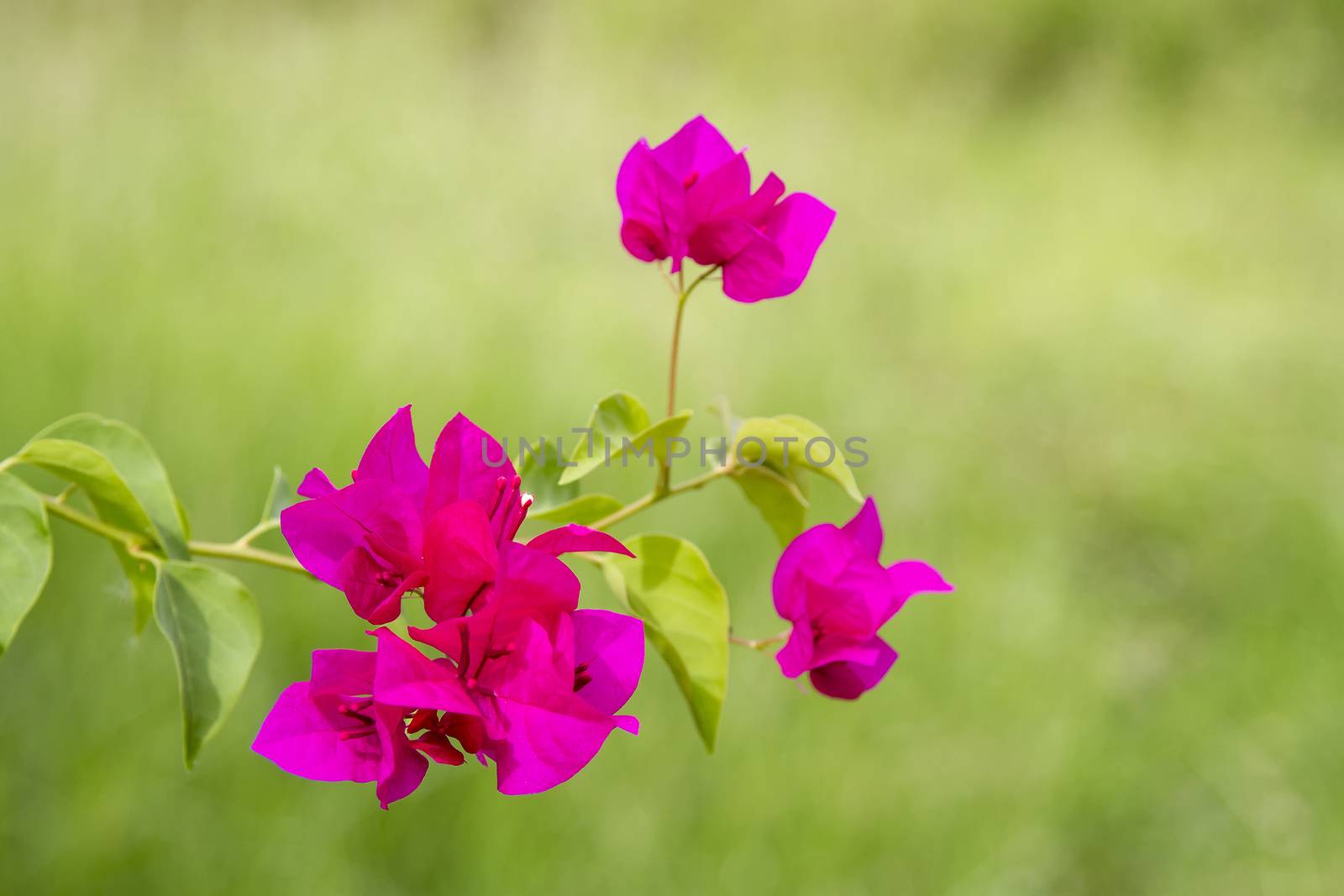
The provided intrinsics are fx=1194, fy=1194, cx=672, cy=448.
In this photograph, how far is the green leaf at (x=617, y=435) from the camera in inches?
13.2

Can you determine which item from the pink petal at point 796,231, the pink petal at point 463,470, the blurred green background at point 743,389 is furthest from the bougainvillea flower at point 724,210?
the blurred green background at point 743,389

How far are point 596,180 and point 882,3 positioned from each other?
1253mm

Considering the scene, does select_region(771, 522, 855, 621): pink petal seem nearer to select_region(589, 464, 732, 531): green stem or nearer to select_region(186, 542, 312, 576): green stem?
select_region(589, 464, 732, 531): green stem

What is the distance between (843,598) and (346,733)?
0.45 feet

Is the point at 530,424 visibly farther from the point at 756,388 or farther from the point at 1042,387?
the point at 1042,387

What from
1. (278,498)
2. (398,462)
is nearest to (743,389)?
(278,498)

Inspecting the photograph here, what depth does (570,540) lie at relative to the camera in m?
0.26

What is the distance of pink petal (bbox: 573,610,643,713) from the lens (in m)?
0.27

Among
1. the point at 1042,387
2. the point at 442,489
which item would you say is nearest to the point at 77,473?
the point at 442,489

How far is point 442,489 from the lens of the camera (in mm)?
276

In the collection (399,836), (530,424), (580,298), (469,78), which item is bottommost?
(399,836)

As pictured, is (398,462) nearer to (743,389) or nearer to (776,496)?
(776,496)

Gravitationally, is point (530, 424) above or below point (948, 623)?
above

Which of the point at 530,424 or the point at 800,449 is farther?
the point at 530,424
